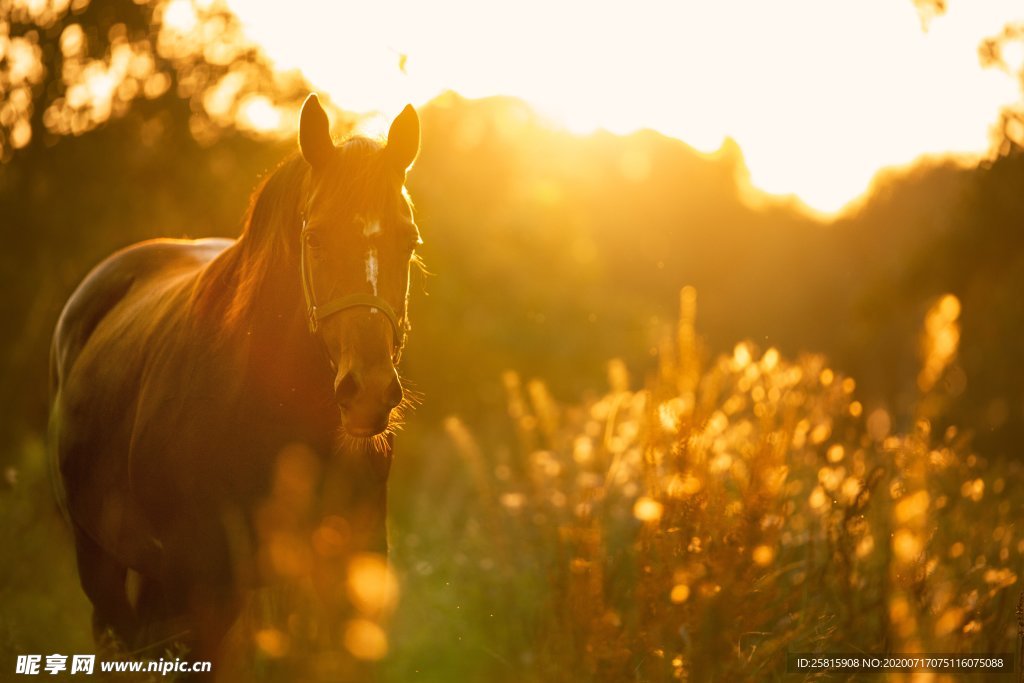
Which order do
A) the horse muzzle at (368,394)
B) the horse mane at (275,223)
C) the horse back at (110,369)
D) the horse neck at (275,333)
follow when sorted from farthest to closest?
the horse back at (110,369), the horse neck at (275,333), the horse mane at (275,223), the horse muzzle at (368,394)

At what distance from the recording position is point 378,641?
3.11 m

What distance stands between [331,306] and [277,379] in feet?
1.80

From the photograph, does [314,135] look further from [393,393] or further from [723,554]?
[723,554]

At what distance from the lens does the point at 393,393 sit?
3.00 metres

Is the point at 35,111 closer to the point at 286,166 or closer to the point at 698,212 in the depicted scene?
the point at 286,166

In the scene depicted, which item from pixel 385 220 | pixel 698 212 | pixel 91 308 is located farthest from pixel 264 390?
pixel 698 212

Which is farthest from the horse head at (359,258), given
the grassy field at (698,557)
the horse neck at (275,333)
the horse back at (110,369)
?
the horse back at (110,369)

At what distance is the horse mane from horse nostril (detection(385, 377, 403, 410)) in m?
0.67

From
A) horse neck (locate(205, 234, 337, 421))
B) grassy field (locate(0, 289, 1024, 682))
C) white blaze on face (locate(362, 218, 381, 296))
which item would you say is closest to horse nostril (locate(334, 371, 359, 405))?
white blaze on face (locate(362, 218, 381, 296))

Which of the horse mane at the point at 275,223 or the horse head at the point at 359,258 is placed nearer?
the horse head at the point at 359,258

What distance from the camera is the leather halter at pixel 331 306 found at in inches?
123

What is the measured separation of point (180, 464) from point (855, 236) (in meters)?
38.7

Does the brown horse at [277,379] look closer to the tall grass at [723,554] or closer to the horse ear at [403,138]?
the horse ear at [403,138]

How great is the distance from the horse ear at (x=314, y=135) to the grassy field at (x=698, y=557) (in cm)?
125
